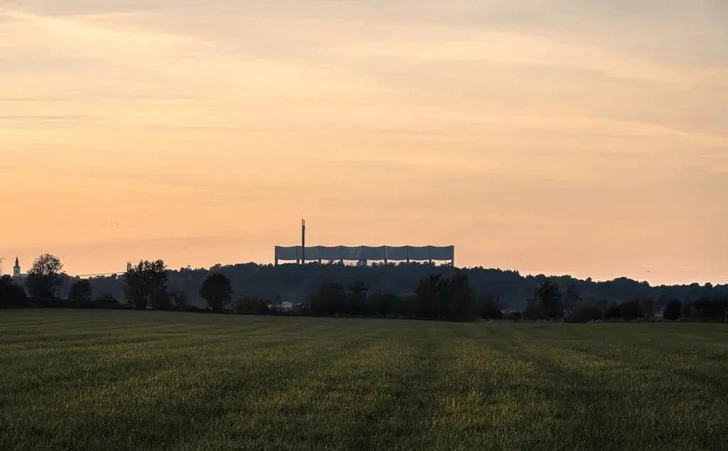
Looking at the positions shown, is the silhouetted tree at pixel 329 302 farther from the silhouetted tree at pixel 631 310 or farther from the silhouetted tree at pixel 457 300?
the silhouetted tree at pixel 631 310

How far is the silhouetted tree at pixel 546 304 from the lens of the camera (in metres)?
178

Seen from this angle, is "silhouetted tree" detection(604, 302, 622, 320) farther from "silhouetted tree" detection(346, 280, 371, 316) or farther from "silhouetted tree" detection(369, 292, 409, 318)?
"silhouetted tree" detection(346, 280, 371, 316)

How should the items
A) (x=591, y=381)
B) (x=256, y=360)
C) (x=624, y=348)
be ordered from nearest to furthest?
(x=591, y=381) → (x=256, y=360) → (x=624, y=348)

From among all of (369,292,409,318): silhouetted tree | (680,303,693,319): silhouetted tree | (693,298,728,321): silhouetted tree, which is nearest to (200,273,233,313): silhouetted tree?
(369,292,409,318): silhouetted tree

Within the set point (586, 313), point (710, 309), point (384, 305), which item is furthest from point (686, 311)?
point (384, 305)

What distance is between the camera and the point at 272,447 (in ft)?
47.1

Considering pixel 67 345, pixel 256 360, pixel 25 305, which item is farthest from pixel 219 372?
pixel 25 305

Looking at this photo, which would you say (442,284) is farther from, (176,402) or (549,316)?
(176,402)

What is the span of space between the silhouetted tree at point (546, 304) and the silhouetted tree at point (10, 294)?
8265cm

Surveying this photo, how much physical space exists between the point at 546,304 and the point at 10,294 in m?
90.3

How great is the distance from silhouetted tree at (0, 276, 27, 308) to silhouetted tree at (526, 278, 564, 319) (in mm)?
82646

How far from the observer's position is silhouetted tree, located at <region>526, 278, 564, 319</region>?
584 ft

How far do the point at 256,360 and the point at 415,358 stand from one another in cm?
579

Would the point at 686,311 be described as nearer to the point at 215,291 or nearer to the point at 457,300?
the point at 457,300
